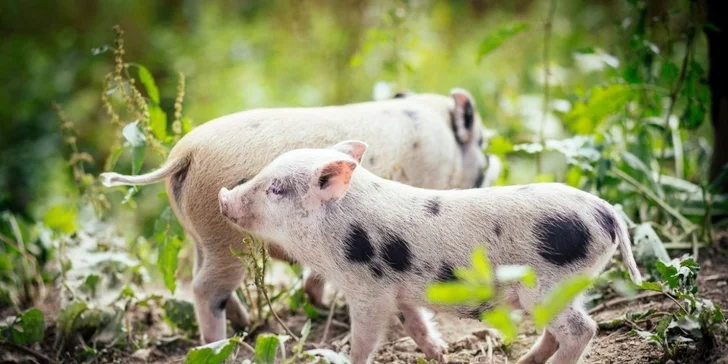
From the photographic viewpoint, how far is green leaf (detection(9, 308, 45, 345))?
353cm

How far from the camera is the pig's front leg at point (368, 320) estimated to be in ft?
9.21

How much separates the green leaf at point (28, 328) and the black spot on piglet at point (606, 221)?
8.08 ft

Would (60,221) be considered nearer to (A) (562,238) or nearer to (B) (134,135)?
(B) (134,135)

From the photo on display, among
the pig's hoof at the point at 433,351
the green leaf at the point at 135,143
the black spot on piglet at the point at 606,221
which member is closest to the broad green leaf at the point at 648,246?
the black spot on piglet at the point at 606,221

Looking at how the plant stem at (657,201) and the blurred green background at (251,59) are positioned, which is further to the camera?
the blurred green background at (251,59)

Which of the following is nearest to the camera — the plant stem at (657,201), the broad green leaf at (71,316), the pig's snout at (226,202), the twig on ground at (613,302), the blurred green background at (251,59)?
the pig's snout at (226,202)

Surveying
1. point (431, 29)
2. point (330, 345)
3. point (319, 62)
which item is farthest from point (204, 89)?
point (330, 345)

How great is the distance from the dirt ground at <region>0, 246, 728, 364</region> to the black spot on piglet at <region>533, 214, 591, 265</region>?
0.56m

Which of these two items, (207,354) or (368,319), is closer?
(207,354)

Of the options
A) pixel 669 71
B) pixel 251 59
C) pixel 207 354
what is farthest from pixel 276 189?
pixel 251 59

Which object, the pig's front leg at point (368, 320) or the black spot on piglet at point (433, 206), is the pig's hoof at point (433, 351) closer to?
the pig's front leg at point (368, 320)

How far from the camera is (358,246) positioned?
2807 mm

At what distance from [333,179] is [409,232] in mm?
329

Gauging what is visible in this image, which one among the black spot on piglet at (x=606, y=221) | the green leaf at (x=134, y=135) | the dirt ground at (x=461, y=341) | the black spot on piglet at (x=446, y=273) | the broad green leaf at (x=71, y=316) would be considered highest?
the green leaf at (x=134, y=135)
